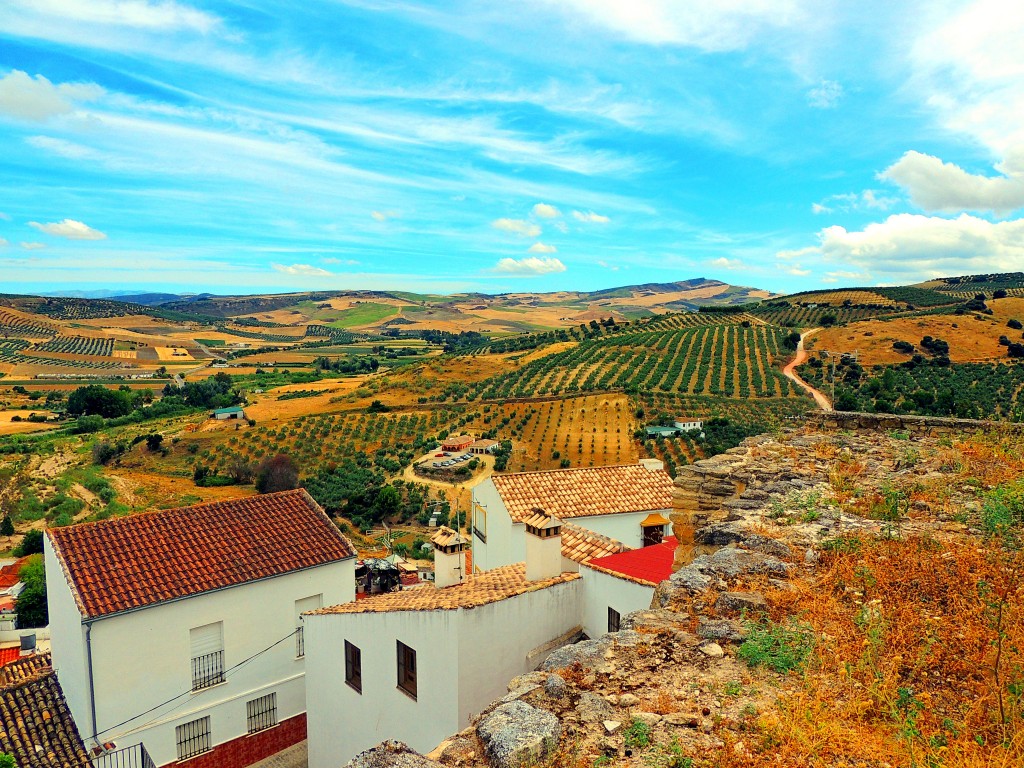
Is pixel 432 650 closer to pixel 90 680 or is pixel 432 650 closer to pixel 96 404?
pixel 90 680

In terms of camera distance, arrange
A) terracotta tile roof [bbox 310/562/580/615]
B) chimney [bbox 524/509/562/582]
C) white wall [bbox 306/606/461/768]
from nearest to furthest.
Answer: white wall [bbox 306/606/461/768]
terracotta tile roof [bbox 310/562/580/615]
chimney [bbox 524/509/562/582]

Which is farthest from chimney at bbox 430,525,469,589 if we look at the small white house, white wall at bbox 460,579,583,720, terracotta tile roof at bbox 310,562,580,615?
the small white house

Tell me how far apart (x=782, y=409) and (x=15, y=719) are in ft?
153

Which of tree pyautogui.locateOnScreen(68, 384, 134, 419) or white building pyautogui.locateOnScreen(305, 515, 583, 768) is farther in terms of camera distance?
tree pyautogui.locateOnScreen(68, 384, 134, 419)

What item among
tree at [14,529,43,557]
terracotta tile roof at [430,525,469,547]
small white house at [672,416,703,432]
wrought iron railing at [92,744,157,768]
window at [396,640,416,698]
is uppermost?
terracotta tile roof at [430,525,469,547]

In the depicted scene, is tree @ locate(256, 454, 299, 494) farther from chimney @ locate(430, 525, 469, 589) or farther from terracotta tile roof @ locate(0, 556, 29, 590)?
chimney @ locate(430, 525, 469, 589)

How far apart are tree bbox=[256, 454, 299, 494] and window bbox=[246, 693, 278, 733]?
2837 centimetres

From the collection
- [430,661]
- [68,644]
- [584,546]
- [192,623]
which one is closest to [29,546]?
[68,644]

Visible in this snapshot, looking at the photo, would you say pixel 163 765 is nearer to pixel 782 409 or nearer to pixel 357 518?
pixel 357 518

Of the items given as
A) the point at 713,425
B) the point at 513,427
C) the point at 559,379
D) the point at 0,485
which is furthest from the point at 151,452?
the point at 713,425

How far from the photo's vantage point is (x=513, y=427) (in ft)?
178

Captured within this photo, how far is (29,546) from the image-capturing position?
96.8 ft

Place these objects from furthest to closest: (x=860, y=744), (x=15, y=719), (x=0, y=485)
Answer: (x=0, y=485) < (x=15, y=719) < (x=860, y=744)

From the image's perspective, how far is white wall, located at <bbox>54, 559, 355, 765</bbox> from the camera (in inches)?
455
